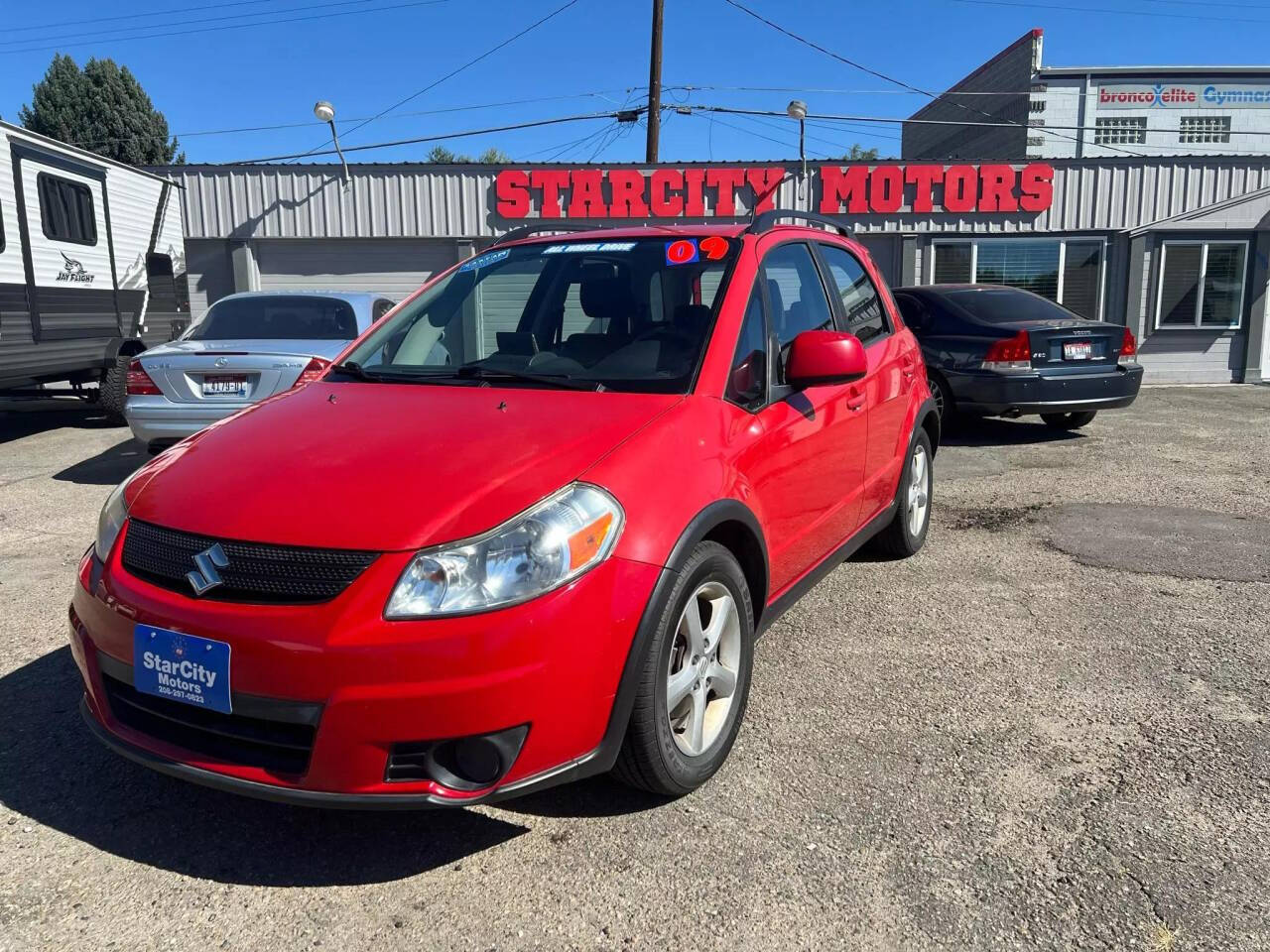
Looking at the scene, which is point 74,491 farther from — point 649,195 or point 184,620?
point 649,195

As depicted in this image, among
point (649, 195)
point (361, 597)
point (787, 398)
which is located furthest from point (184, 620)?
point (649, 195)

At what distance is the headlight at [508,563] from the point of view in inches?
85.5

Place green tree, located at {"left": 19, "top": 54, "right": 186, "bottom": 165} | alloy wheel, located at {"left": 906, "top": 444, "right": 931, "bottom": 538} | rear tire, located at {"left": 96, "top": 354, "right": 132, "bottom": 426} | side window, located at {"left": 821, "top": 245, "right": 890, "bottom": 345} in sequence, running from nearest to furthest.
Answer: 1. side window, located at {"left": 821, "top": 245, "right": 890, "bottom": 345}
2. alloy wheel, located at {"left": 906, "top": 444, "right": 931, "bottom": 538}
3. rear tire, located at {"left": 96, "top": 354, "right": 132, "bottom": 426}
4. green tree, located at {"left": 19, "top": 54, "right": 186, "bottom": 165}

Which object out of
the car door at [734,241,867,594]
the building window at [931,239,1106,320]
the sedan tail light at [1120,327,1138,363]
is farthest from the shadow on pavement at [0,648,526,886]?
the building window at [931,239,1106,320]

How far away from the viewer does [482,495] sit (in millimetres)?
2328

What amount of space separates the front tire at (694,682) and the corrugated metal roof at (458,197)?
44.3ft

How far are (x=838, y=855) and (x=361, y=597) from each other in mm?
1392

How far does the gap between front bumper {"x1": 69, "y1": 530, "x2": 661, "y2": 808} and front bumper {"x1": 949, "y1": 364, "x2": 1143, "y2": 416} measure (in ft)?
22.9

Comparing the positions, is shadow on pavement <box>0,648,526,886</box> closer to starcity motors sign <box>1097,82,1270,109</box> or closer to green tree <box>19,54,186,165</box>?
starcity motors sign <box>1097,82,1270,109</box>

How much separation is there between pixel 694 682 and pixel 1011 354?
6.65 metres

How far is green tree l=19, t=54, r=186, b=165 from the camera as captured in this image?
3981cm

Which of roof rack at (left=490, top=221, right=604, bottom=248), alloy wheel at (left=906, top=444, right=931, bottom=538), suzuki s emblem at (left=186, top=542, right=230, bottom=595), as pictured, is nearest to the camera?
suzuki s emblem at (left=186, top=542, right=230, bottom=595)

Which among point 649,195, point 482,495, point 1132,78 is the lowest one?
point 482,495

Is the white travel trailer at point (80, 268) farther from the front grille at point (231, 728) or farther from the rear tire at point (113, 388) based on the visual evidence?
the front grille at point (231, 728)
